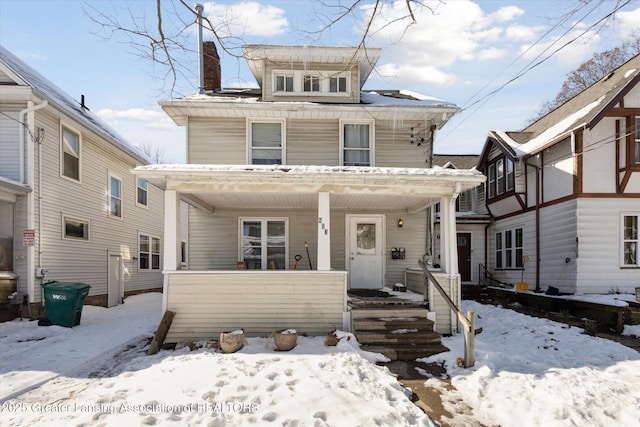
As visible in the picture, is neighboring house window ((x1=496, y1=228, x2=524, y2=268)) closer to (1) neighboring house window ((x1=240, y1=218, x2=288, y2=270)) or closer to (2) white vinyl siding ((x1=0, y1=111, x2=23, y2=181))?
(1) neighboring house window ((x1=240, y1=218, x2=288, y2=270))

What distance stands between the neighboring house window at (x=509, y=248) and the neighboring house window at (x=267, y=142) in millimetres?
10106

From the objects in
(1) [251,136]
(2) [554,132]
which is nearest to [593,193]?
(2) [554,132]

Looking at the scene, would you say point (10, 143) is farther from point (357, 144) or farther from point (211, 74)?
point (357, 144)

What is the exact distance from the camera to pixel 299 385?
487 cm

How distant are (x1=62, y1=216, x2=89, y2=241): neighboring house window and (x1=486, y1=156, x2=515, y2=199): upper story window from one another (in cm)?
1558

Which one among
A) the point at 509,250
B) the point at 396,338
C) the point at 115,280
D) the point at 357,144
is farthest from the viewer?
the point at 509,250

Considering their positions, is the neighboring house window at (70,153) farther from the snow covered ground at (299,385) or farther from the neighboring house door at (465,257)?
the neighboring house door at (465,257)

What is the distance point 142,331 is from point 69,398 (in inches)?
165

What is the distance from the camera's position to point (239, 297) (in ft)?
24.7

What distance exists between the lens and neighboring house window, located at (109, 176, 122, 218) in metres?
13.6

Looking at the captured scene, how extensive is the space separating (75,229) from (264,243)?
6236 millimetres

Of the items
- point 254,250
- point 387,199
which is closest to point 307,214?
point 254,250

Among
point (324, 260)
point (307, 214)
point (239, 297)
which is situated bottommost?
point (239, 297)

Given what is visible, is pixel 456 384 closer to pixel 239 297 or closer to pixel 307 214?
pixel 239 297
